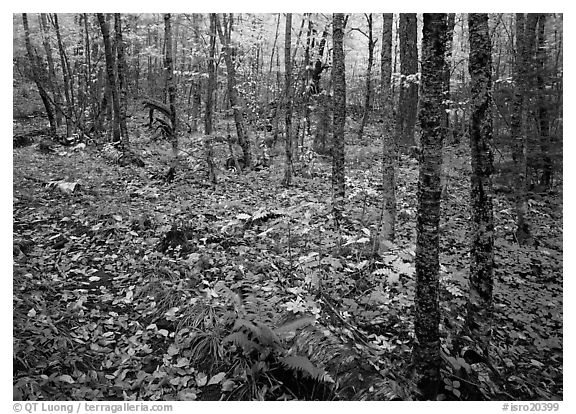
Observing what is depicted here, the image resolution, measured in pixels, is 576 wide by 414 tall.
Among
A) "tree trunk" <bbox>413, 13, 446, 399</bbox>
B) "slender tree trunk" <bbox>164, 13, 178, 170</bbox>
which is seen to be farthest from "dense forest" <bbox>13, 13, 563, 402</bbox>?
"slender tree trunk" <bbox>164, 13, 178, 170</bbox>

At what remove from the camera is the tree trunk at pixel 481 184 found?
4004 millimetres

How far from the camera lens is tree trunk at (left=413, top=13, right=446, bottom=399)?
9.95 ft

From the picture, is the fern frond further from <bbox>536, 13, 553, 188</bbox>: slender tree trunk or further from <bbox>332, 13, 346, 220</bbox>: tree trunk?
<bbox>536, 13, 553, 188</bbox>: slender tree trunk

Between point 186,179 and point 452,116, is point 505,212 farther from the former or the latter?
point 452,116

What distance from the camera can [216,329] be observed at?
4.15 m

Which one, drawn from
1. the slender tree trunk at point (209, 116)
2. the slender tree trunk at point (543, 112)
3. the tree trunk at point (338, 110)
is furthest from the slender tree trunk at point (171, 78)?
the slender tree trunk at point (543, 112)

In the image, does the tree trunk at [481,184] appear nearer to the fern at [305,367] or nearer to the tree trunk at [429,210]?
the tree trunk at [429,210]

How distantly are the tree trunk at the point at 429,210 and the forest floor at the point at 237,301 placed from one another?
8.9 inches

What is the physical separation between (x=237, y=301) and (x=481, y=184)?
2.93 metres

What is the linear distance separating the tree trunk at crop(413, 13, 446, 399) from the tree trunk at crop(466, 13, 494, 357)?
107 centimetres

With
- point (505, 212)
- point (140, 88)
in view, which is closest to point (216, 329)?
point (505, 212)

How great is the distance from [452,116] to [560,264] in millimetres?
11668

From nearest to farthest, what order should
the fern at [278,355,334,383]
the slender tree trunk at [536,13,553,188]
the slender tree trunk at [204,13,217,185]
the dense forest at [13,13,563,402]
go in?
the fern at [278,355,334,383], the dense forest at [13,13,563,402], the slender tree trunk at [536,13,553,188], the slender tree trunk at [204,13,217,185]

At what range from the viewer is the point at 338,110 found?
7297 millimetres
